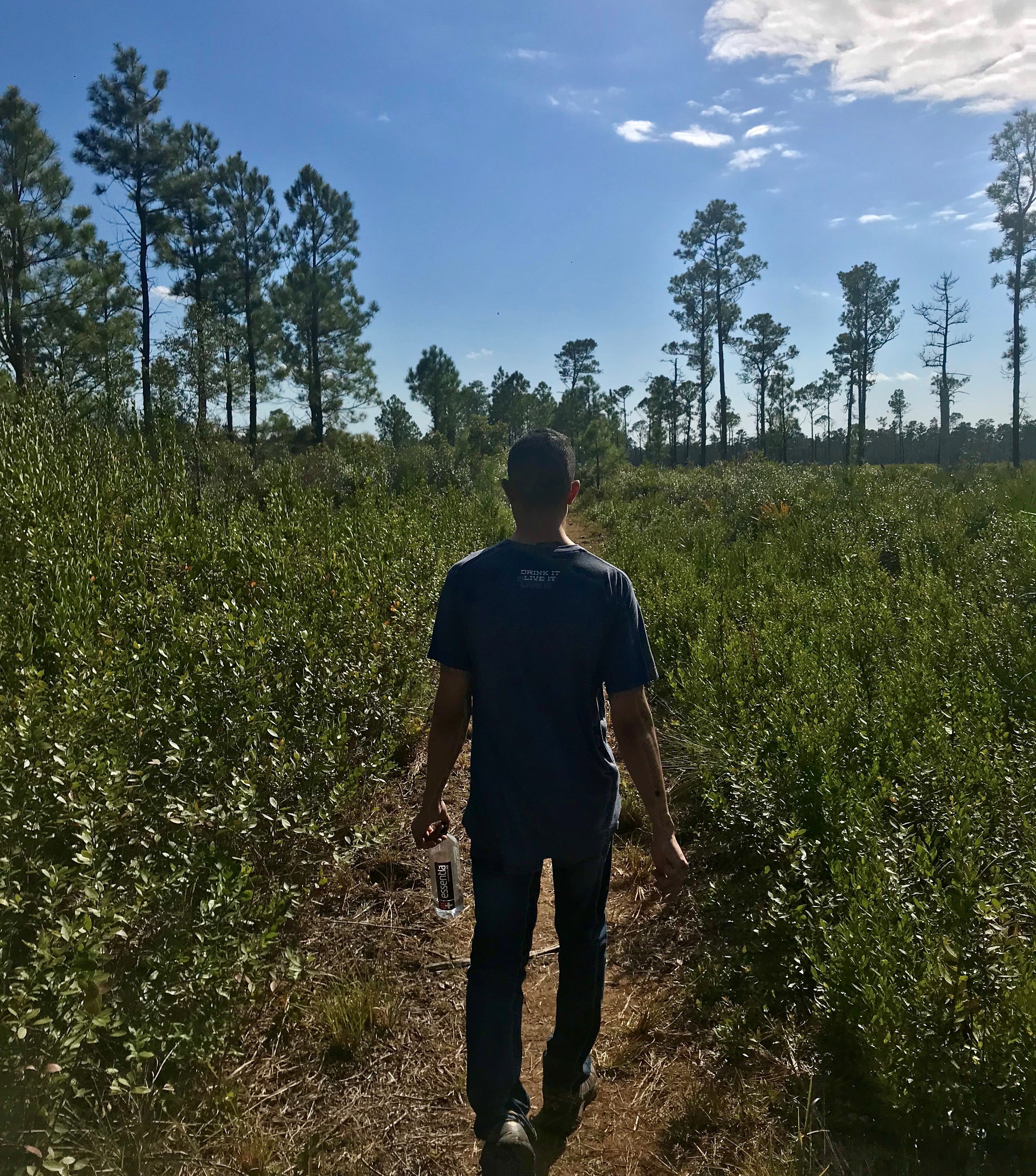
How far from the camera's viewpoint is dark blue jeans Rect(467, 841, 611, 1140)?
2.00 m

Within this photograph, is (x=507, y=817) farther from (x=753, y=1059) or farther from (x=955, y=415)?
(x=955, y=415)

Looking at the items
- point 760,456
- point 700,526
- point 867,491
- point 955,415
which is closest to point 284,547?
→ point 700,526

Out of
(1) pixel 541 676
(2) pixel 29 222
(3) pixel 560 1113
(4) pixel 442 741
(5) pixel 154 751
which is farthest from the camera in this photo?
(2) pixel 29 222

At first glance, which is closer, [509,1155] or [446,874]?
[509,1155]

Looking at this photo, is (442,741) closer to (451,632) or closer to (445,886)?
(451,632)

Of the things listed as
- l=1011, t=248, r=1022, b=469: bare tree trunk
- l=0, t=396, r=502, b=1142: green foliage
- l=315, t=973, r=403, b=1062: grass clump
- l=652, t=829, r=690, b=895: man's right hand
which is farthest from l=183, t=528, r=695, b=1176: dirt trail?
l=1011, t=248, r=1022, b=469: bare tree trunk

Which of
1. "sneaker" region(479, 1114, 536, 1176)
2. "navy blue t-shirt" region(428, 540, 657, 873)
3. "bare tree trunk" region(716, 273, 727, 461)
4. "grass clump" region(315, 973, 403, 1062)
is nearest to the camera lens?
"sneaker" region(479, 1114, 536, 1176)

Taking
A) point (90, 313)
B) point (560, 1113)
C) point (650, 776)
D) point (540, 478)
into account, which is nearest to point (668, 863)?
point (650, 776)

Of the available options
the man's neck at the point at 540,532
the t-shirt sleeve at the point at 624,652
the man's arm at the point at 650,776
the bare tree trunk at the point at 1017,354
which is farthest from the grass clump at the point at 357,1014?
the bare tree trunk at the point at 1017,354

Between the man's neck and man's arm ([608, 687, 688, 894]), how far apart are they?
1.49 feet

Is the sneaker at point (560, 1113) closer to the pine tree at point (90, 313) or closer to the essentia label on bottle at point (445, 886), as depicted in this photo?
the essentia label on bottle at point (445, 886)

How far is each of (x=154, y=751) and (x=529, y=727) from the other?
1738 millimetres

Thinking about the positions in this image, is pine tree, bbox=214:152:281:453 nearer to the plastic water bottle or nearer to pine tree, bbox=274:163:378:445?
pine tree, bbox=274:163:378:445

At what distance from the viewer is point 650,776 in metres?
2.09
